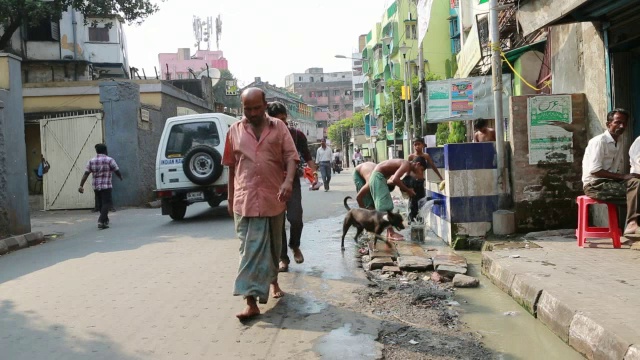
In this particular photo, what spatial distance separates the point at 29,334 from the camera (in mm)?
4109

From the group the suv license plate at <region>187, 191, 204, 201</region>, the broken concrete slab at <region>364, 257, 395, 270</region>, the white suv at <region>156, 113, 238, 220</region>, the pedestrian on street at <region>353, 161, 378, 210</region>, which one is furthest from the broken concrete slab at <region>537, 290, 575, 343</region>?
the suv license plate at <region>187, 191, 204, 201</region>

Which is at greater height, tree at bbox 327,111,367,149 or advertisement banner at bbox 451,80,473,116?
tree at bbox 327,111,367,149

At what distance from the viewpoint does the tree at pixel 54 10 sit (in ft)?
59.4

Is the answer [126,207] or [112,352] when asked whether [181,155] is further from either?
[112,352]

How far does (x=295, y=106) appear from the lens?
77562 mm

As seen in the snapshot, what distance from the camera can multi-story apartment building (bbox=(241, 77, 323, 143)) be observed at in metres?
69.3

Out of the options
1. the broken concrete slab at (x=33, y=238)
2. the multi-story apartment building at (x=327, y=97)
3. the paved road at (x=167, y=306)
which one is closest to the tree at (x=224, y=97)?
the broken concrete slab at (x=33, y=238)

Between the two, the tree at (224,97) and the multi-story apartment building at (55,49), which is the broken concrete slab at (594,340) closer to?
the multi-story apartment building at (55,49)

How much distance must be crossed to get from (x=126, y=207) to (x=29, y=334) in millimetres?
12882

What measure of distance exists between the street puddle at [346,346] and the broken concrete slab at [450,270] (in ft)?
6.63

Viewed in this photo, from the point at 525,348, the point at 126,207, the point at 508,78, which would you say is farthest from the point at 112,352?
the point at 126,207

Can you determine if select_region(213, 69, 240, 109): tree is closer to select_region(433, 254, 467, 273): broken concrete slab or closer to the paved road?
the paved road

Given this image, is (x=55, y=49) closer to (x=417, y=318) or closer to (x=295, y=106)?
(x=417, y=318)

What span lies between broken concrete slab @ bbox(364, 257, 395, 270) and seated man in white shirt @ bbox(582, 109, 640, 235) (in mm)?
2221
